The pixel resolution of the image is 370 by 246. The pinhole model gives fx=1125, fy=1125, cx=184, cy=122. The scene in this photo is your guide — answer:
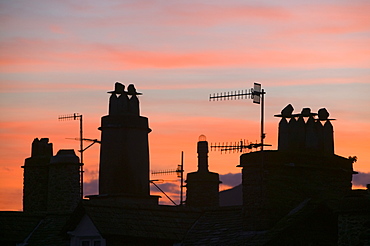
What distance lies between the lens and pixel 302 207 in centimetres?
3775

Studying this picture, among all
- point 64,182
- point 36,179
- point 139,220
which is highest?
point 36,179

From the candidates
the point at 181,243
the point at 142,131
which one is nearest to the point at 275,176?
the point at 181,243

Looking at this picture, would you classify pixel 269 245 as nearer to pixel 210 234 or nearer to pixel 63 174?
pixel 210 234

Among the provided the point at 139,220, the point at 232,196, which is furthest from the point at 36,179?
the point at 232,196

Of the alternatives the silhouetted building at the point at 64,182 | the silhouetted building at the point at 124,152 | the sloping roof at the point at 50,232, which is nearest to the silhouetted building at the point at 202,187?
the silhouetted building at the point at 124,152

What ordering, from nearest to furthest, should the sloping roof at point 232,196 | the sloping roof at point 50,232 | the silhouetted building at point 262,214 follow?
the silhouetted building at point 262,214 < the sloping roof at point 50,232 < the sloping roof at point 232,196

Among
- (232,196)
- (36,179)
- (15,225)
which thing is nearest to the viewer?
(15,225)

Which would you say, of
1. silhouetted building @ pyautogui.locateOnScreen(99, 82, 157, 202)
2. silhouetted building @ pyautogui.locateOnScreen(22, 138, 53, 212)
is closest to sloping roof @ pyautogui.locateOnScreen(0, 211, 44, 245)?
silhouetted building @ pyautogui.locateOnScreen(99, 82, 157, 202)

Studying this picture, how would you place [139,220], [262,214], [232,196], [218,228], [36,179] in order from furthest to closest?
[232,196] < [36,179] < [218,228] < [139,220] < [262,214]

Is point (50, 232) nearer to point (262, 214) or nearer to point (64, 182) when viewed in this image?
point (64, 182)

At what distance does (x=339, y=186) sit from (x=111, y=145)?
44.9 ft

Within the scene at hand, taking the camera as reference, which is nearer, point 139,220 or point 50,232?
point 139,220

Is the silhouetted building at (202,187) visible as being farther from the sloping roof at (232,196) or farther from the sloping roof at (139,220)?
the sloping roof at (232,196)

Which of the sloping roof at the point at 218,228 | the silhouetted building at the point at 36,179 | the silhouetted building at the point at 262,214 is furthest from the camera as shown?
the silhouetted building at the point at 36,179
